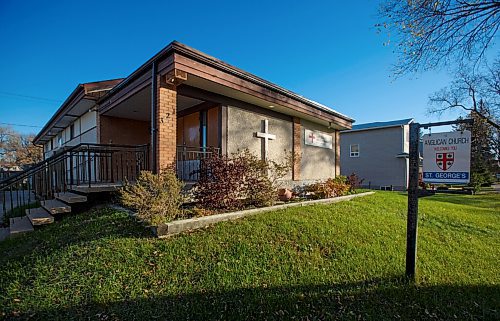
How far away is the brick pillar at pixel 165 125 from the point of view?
18.5ft

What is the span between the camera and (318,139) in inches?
453

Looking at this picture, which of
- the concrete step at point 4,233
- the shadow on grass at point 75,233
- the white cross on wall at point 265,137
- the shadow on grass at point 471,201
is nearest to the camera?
the shadow on grass at point 75,233

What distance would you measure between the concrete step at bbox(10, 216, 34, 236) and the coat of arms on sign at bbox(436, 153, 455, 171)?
770 cm

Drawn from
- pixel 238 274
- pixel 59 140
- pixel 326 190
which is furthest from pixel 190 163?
pixel 59 140

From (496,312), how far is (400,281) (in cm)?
113

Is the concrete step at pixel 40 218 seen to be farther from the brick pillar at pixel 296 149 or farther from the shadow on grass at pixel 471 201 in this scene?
the shadow on grass at pixel 471 201

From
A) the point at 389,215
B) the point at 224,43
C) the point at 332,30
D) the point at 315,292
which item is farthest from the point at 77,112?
the point at 389,215

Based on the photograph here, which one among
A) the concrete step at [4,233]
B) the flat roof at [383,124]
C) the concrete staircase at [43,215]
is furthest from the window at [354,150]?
the concrete step at [4,233]

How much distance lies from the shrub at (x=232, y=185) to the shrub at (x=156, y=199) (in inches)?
26.2

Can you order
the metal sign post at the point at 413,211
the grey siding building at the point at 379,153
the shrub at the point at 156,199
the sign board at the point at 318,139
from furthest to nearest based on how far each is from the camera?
the grey siding building at the point at 379,153 < the sign board at the point at 318,139 < the shrub at the point at 156,199 < the metal sign post at the point at 413,211

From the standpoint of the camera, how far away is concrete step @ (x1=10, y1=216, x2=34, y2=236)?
5.19 m

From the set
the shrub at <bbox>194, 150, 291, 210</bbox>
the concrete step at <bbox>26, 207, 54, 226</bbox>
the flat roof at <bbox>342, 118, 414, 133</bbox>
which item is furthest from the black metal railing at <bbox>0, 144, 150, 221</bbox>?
the flat roof at <bbox>342, 118, 414, 133</bbox>

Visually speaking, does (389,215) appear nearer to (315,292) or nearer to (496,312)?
(496,312)

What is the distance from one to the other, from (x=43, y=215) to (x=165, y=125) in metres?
3.43
